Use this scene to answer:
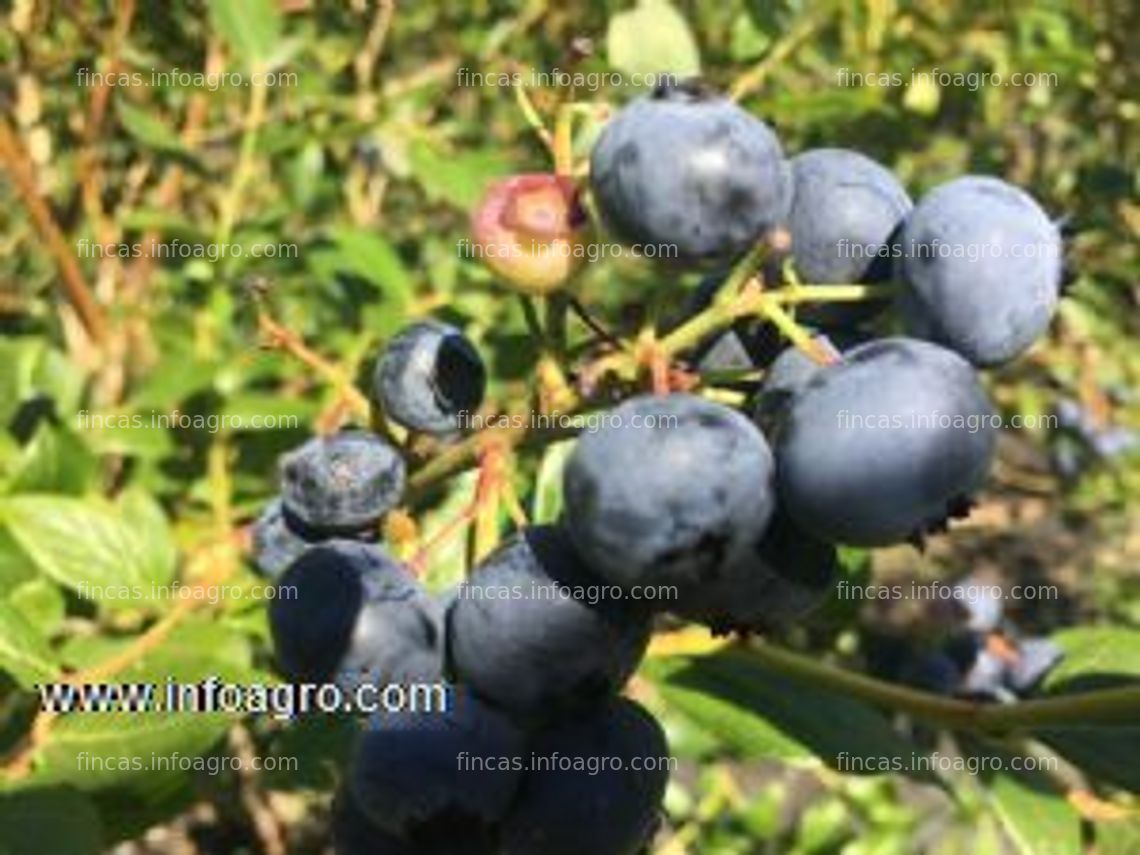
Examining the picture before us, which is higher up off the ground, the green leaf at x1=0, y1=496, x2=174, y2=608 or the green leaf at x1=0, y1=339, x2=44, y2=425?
the green leaf at x1=0, y1=339, x2=44, y2=425

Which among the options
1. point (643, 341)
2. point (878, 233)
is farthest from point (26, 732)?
point (878, 233)

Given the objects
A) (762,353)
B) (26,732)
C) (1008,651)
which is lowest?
(1008,651)

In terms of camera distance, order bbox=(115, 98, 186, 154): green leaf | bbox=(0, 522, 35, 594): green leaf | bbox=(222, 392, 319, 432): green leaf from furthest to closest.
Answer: bbox=(115, 98, 186, 154): green leaf, bbox=(222, 392, 319, 432): green leaf, bbox=(0, 522, 35, 594): green leaf

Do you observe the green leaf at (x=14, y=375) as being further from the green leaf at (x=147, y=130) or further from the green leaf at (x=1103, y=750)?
the green leaf at (x=1103, y=750)

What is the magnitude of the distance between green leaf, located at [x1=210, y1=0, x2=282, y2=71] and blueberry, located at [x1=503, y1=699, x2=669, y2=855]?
4.51 ft

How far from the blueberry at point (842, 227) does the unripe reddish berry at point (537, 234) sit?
6.2 inches

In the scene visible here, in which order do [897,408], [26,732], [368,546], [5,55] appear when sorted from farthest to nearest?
[5,55] → [26,732] → [368,546] → [897,408]

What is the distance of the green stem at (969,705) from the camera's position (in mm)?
1130

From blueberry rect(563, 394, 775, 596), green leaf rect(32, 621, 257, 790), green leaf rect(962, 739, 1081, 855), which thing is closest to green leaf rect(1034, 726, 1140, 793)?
green leaf rect(962, 739, 1081, 855)

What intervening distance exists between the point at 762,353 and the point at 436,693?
0.33 meters

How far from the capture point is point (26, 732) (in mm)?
1553

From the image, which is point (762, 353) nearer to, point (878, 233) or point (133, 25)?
point (878, 233)

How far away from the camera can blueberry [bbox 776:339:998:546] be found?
91 cm

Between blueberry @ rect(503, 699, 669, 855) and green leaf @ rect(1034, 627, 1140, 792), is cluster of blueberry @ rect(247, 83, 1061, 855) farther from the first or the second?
green leaf @ rect(1034, 627, 1140, 792)
